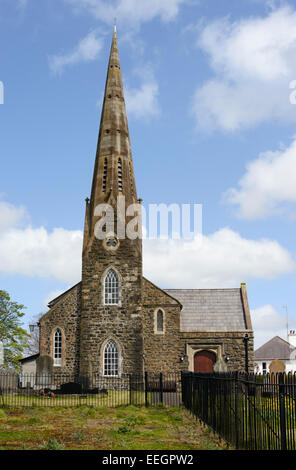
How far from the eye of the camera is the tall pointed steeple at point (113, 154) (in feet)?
109

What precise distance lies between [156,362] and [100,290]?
577cm

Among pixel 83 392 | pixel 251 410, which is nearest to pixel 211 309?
pixel 83 392

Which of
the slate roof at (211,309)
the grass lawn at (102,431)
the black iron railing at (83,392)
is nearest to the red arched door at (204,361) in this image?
the slate roof at (211,309)

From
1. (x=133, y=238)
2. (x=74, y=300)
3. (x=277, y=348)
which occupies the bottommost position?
(x=277, y=348)

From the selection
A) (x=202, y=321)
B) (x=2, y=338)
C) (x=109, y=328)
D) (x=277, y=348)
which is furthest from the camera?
(x=277, y=348)

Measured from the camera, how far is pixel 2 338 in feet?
123

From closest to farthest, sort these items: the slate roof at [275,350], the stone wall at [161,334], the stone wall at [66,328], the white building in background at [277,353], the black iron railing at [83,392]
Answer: the black iron railing at [83,392] < the stone wall at [66,328] < the stone wall at [161,334] < the white building in background at [277,353] < the slate roof at [275,350]

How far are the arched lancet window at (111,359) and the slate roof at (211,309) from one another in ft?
18.1

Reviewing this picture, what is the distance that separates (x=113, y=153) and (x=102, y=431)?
2314cm

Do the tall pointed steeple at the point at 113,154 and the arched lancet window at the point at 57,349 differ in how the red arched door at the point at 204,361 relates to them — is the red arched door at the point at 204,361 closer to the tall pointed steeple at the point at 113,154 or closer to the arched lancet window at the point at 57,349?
the arched lancet window at the point at 57,349

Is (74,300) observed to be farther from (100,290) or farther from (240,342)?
(240,342)

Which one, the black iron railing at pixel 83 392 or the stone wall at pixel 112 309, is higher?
the stone wall at pixel 112 309

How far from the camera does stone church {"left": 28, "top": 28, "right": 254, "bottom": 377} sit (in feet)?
100
